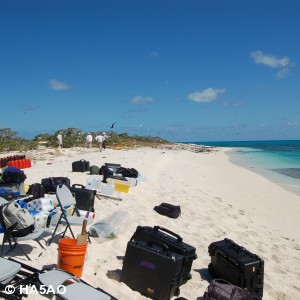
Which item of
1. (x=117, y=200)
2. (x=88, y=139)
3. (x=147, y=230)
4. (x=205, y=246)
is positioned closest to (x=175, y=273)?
(x=147, y=230)

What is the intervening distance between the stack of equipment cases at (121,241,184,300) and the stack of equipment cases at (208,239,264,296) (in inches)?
29.7

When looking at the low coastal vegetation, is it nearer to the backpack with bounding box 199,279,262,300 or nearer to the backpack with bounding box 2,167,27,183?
the backpack with bounding box 2,167,27,183

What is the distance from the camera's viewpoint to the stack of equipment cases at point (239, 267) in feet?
13.8

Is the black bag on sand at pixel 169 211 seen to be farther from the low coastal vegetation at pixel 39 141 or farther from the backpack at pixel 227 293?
the low coastal vegetation at pixel 39 141

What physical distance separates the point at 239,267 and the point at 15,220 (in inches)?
119

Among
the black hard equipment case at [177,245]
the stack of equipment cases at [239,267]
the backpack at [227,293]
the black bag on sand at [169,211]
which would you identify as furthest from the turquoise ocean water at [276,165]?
the backpack at [227,293]

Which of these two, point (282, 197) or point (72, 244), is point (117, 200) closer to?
point (72, 244)

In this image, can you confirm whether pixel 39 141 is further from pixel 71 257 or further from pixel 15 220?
pixel 71 257

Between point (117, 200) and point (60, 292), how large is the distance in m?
4.93

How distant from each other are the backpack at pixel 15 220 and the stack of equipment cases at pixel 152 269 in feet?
4.80

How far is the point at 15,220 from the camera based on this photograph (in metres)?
4.44

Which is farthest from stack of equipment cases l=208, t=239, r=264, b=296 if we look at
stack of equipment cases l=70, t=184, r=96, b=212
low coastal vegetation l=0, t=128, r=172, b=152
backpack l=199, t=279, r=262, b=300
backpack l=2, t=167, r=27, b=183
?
low coastal vegetation l=0, t=128, r=172, b=152

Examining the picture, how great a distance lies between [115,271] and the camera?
4570 mm

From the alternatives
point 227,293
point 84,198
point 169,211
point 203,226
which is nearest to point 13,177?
point 84,198
